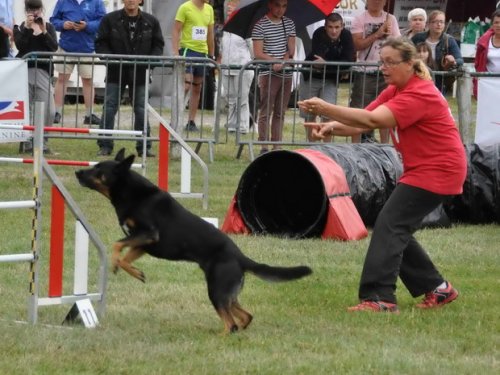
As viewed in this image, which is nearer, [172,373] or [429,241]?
[172,373]

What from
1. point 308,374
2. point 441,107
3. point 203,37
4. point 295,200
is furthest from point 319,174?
point 203,37

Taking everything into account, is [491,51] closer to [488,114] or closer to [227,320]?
[488,114]

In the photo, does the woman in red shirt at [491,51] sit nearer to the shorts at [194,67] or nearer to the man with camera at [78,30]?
the shorts at [194,67]

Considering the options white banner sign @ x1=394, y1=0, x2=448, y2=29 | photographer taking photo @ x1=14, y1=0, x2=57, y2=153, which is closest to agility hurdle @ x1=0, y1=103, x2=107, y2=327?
photographer taking photo @ x1=14, y1=0, x2=57, y2=153

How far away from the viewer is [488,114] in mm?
13055

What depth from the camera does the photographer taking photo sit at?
14.4 metres

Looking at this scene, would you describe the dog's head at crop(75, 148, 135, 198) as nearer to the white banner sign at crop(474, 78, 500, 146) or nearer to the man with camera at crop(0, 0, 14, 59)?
the white banner sign at crop(474, 78, 500, 146)

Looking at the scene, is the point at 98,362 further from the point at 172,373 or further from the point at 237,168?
the point at 237,168

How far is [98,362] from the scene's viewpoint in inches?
231

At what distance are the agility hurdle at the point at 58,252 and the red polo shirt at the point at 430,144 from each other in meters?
1.89

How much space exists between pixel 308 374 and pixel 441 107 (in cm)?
211

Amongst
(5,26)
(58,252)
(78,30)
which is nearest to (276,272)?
(58,252)

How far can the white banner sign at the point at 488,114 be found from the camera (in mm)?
12984

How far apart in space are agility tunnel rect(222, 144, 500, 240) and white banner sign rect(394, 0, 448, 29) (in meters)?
14.5
